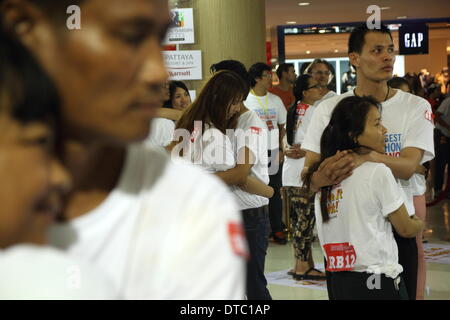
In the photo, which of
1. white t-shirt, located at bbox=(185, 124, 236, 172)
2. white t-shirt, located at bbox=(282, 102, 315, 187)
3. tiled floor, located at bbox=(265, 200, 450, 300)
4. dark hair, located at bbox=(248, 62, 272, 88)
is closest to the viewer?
white t-shirt, located at bbox=(185, 124, 236, 172)

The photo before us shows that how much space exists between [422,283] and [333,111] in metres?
1.13

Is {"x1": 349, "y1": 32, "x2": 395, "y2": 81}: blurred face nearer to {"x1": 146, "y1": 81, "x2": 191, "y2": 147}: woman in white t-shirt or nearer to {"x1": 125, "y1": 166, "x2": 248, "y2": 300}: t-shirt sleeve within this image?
{"x1": 146, "y1": 81, "x2": 191, "y2": 147}: woman in white t-shirt

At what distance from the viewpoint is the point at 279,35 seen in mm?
17781

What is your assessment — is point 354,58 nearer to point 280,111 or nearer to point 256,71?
point 256,71

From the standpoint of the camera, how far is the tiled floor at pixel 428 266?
16.7 ft

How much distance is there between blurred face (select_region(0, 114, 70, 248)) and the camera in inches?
28.2

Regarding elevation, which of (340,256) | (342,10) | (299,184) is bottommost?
(299,184)

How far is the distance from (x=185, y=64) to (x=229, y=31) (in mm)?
569

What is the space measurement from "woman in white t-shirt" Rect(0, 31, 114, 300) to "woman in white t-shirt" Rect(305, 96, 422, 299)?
2.41 meters

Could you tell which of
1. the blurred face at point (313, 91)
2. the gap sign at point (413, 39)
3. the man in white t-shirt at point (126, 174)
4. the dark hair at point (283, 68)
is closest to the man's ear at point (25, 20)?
the man in white t-shirt at point (126, 174)

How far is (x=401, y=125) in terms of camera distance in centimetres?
341

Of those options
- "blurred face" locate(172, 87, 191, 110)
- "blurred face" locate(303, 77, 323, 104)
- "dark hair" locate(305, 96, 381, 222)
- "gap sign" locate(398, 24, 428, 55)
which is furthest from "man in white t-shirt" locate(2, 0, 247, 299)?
"gap sign" locate(398, 24, 428, 55)

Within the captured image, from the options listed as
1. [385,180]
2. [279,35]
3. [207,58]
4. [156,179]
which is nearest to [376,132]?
[385,180]

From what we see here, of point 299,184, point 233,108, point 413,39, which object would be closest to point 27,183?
point 233,108
